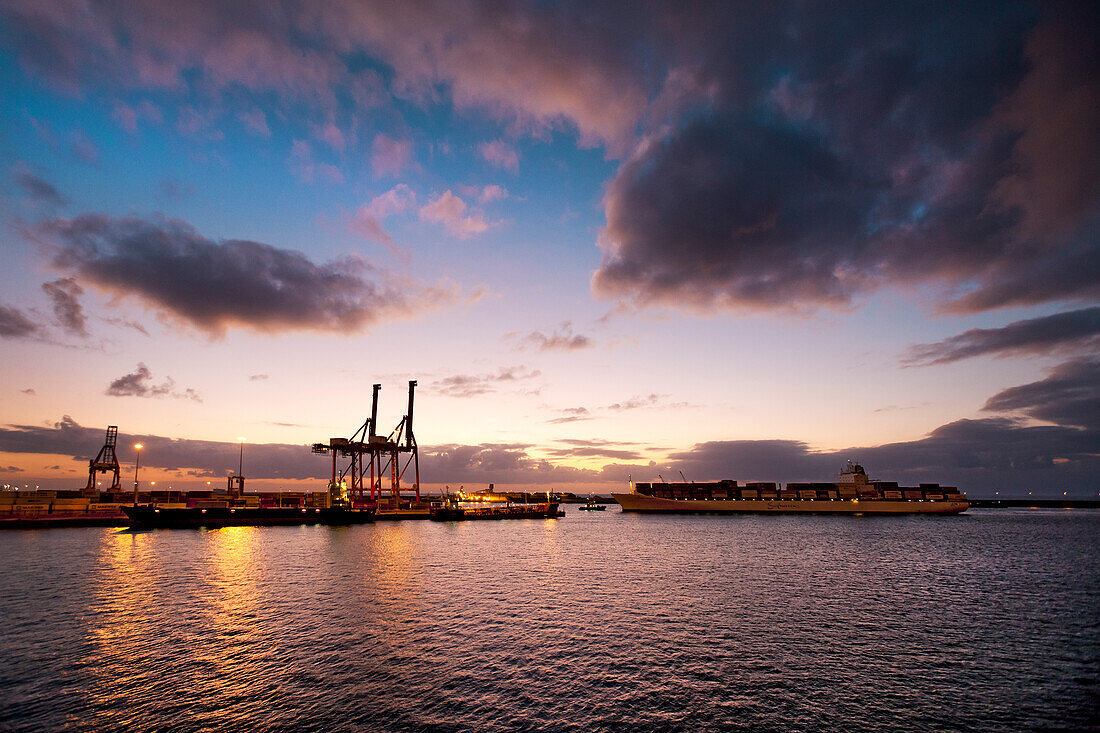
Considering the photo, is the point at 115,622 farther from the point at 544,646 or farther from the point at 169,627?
the point at 544,646

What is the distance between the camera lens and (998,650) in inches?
1065

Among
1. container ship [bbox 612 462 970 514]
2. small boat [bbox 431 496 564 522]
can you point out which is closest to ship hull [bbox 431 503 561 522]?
small boat [bbox 431 496 564 522]

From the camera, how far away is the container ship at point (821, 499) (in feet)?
540

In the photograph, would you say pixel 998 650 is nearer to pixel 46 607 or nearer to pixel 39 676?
pixel 39 676

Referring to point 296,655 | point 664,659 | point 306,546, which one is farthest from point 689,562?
point 306,546

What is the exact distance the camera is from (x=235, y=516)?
113 metres

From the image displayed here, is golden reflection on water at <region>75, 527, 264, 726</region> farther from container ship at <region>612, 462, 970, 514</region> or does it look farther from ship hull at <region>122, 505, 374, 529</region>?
container ship at <region>612, 462, 970, 514</region>

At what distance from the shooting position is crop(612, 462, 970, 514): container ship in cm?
16462

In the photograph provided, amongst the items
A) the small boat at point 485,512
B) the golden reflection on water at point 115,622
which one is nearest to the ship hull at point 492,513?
the small boat at point 485,512

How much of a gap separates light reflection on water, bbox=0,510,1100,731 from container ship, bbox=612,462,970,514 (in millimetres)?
120729

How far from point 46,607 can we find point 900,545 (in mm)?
101414

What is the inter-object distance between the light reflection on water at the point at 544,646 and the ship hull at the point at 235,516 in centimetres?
5026

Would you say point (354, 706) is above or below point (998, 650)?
above

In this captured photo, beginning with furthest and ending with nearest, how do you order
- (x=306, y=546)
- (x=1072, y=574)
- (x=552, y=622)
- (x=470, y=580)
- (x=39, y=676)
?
1. (x=306, y=546)
2. (x=1072, y=574)
3. (x=470, y=580)
4. (x=552, y=622)
5. (x=39, y=676)
